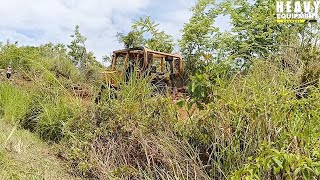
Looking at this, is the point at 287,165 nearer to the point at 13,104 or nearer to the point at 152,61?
the point at 13,104

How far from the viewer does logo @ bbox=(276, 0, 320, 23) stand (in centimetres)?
588

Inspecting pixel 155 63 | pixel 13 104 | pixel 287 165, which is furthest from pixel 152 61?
pixel 287 165

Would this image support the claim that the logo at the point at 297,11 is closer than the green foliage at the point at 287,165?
No

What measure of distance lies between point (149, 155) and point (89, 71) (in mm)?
5814

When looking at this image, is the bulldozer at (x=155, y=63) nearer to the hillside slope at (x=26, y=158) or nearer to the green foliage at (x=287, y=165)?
the hillside slope at (x=26, y=158)

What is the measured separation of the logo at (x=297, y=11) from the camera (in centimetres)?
588

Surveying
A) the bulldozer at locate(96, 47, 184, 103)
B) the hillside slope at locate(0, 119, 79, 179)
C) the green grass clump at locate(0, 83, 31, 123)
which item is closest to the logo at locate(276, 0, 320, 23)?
the bulldozer at locate(96, 47, 184, 103)

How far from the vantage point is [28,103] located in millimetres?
5156

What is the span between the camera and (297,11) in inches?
261

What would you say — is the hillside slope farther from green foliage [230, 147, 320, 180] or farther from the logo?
the logo

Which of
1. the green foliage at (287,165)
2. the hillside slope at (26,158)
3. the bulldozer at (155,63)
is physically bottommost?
the hillside slope at (26,158)

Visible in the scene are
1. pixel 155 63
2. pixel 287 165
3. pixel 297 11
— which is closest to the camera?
pixel 287 165

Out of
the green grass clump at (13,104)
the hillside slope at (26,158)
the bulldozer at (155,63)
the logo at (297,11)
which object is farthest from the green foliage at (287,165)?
the logo at (297,11)

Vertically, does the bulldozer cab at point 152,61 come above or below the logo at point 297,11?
below
